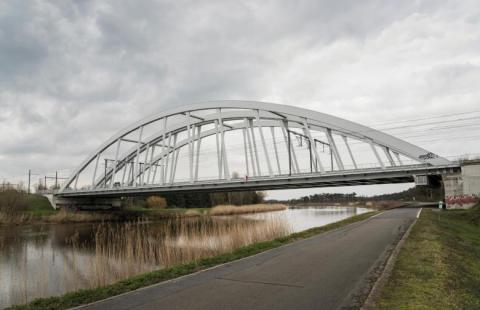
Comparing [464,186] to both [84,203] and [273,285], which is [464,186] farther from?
[84,203]

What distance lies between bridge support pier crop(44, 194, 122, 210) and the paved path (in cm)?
5285

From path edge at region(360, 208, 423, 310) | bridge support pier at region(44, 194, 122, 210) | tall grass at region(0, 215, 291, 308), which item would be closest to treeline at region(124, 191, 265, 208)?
bridge support pier at region(44, 194, 122, 210)

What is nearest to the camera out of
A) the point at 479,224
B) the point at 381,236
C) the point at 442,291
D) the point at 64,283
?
the point at 442,291

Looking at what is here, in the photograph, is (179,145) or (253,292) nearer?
(253,292)

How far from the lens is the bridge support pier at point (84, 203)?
5444cm

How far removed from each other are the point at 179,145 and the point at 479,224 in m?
34.9

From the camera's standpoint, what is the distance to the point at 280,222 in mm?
17312

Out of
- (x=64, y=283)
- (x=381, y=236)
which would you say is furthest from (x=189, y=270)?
(x=381, y=236)

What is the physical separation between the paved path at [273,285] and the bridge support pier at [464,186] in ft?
71.4

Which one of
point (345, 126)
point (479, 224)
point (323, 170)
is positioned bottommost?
point (479, 224)

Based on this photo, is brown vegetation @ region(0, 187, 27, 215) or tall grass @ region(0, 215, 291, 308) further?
brown vegetation @ region(0, 187, 27, 215)

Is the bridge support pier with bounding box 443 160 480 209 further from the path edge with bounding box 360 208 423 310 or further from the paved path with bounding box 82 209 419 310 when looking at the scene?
the path edge with bounding box 360 208 423 310

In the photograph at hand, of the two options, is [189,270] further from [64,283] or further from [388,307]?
[388,307]

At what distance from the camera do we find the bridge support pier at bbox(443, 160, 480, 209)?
26.9 metres
